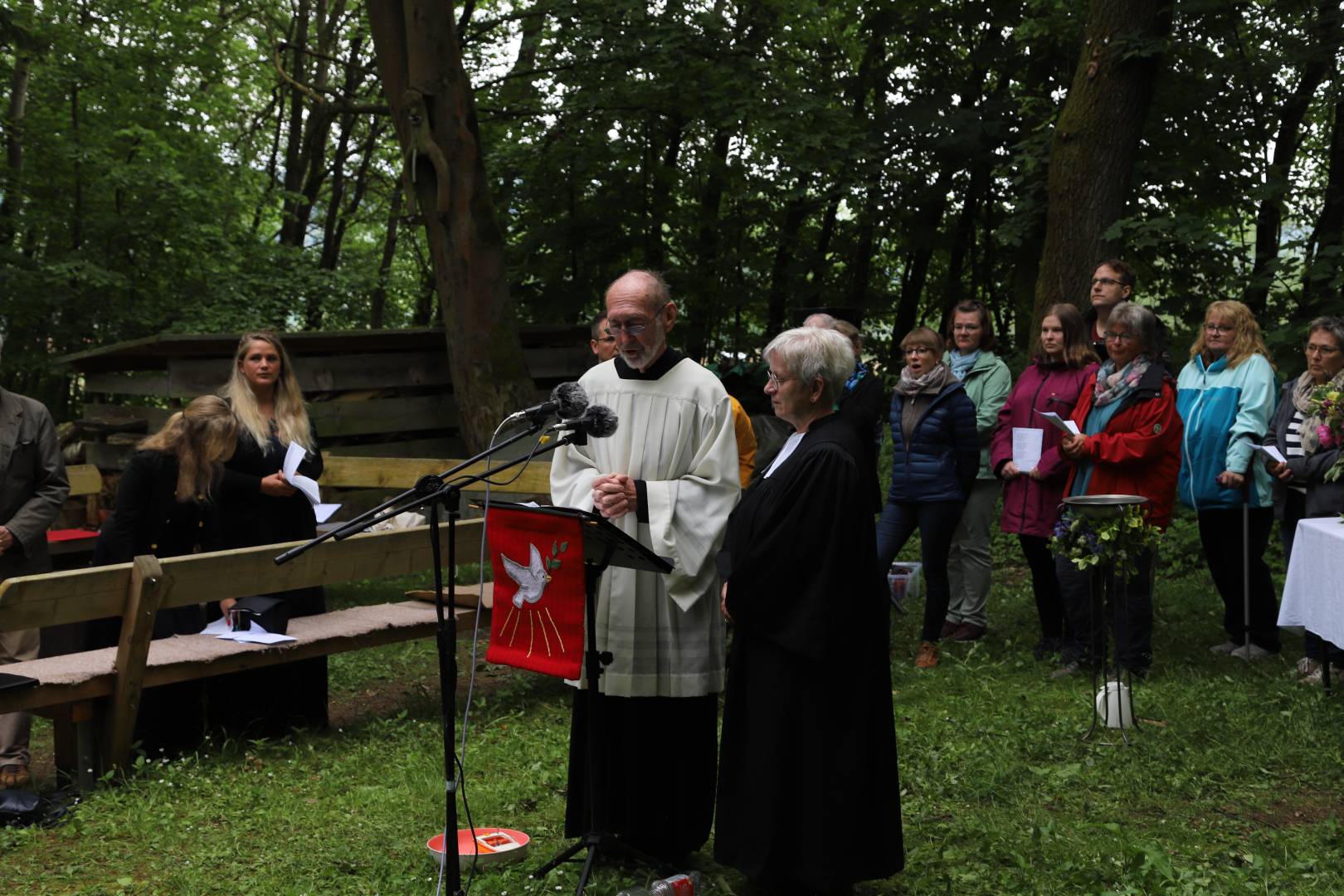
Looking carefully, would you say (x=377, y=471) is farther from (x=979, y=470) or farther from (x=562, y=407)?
(x=562, y=407)

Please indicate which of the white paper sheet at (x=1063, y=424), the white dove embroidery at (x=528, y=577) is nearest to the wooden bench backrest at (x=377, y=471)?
the white paper sheet at (x=1063, y=424)

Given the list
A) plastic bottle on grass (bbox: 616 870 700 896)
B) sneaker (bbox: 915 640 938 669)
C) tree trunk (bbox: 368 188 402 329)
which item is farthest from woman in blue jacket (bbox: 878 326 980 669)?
tree trunk (bbox: 368 188 402 329)

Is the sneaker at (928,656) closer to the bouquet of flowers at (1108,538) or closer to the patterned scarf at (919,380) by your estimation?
the bouquet of flowers at (1108,538)

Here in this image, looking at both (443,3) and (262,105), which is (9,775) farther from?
(262,105)

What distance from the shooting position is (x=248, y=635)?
253 inches

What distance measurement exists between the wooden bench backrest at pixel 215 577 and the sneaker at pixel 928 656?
2.88 metres

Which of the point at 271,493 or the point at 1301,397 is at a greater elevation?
the point at 1301,397

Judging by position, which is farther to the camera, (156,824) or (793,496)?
(156,824)

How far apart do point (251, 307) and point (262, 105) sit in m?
10.2

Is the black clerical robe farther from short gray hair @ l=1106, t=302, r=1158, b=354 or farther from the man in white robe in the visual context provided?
short gray hair @ l=1106, t=302, r=1158, b=354

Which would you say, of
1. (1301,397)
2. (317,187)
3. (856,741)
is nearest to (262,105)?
(317,187)

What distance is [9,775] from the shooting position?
18.9 ft

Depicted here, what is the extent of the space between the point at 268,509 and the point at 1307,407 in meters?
5.62

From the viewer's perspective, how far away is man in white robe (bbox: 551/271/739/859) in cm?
452
